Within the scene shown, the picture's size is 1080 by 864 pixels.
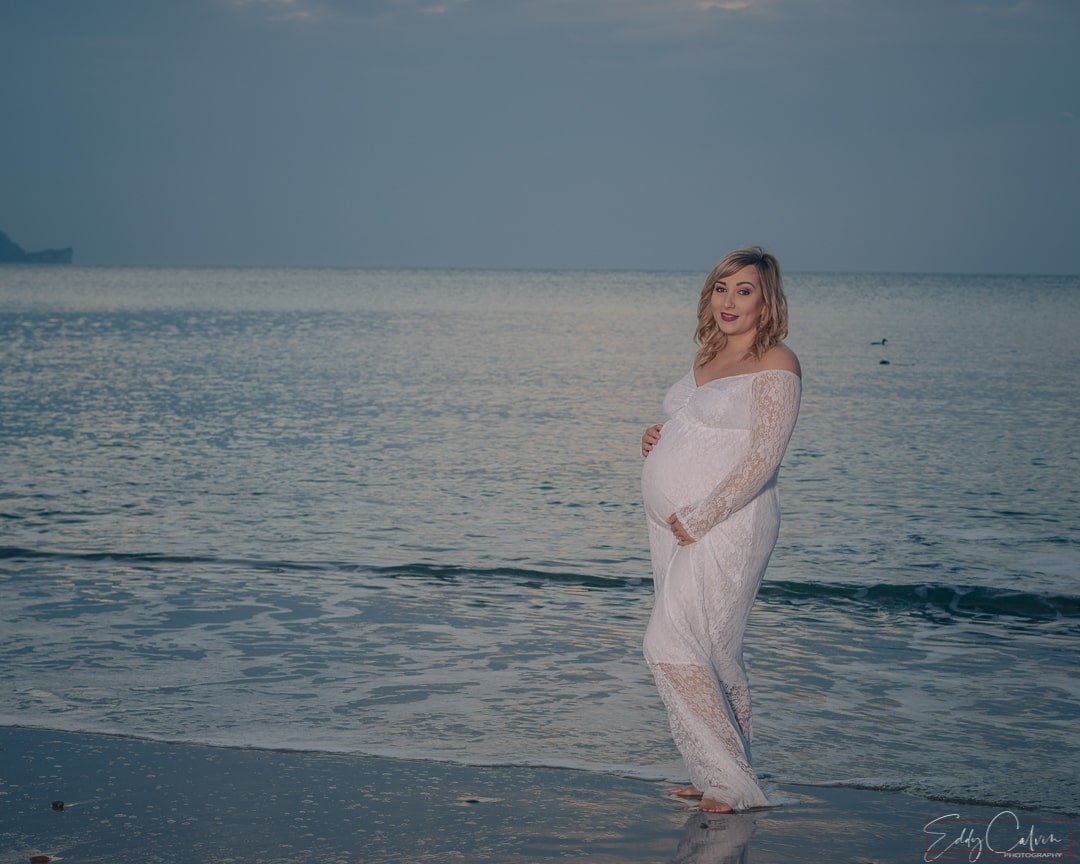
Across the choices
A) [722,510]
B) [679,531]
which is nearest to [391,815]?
[679,531]

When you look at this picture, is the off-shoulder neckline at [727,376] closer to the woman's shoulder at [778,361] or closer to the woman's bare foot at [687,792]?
the woman's shoulder at [778,361]

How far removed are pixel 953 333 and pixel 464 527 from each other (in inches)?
1648

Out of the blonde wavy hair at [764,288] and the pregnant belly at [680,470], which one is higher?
the blonde wavy hair at [764,288]

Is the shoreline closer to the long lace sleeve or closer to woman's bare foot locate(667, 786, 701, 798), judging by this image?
woman's bare foot locate(667, 786, 701, 798)

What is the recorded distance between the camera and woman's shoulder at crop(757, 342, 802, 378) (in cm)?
447

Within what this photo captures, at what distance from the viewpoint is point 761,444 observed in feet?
14.6

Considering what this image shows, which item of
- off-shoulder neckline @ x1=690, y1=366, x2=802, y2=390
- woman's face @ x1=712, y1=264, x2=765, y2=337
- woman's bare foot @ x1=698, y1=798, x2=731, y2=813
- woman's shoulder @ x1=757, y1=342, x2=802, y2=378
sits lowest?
woman's bare foot @ x1=698, y1=798, x2=731, y2=813

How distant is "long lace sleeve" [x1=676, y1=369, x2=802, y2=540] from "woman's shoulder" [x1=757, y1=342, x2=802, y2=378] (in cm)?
2

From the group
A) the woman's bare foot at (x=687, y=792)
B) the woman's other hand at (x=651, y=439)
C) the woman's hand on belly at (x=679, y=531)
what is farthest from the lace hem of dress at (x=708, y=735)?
the woman's other hand at (x=651, y=439)

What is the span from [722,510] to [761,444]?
10.4 inches

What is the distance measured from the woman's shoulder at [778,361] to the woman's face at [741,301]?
111 mm

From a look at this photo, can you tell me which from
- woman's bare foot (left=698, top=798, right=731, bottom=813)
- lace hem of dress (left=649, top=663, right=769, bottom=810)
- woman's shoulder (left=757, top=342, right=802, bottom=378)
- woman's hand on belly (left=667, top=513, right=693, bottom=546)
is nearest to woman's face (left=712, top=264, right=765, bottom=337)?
woman's shoulder (left=757, top=342, right=802, bottom=378)

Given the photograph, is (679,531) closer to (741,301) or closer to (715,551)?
(715,551)

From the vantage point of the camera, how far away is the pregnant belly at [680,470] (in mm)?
4500
